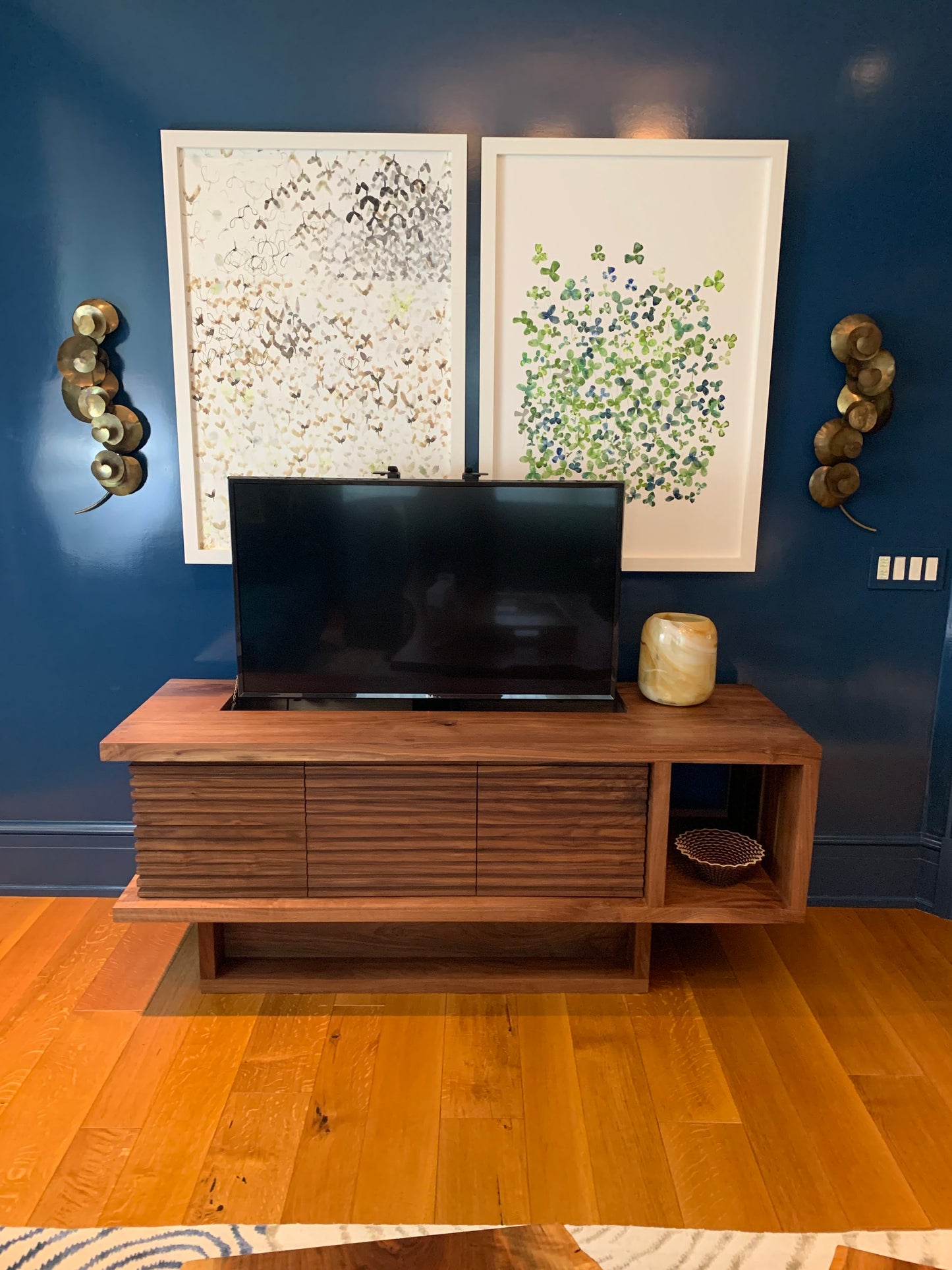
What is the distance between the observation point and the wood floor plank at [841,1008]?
209 centimetres

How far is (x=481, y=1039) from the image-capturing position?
2.14 m

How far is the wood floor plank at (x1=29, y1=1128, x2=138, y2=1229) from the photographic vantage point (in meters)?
1.65

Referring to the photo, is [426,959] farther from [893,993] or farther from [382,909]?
[893,993]

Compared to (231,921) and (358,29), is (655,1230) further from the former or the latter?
(358,29)

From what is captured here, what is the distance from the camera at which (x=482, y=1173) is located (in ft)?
5.75

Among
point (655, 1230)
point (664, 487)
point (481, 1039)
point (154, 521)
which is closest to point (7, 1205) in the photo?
point (481, 1039)

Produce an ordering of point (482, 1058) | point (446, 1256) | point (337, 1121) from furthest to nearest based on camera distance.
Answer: point (482, 1058) → point (337, 1121) → point (446, 1256)

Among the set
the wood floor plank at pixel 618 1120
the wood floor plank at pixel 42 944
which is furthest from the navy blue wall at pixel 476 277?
the wood floor plank at pixel 618 1120

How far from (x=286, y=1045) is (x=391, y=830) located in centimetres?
54

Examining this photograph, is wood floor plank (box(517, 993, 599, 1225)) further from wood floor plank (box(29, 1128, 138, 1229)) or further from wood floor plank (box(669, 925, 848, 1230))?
wood floor plank (box(29, 1128, 138, 1229))

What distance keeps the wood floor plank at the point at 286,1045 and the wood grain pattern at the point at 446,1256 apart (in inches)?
36.1

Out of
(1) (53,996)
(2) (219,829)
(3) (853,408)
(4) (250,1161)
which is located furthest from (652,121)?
(1) (53,996)

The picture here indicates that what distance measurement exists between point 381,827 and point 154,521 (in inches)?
43.2

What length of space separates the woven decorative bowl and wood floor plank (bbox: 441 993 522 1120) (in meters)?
0.57
